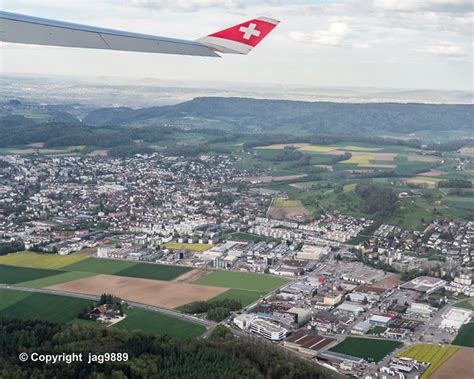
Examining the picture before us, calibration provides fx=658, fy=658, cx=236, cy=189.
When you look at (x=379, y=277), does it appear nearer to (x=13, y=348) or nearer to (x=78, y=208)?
(x=13, y=348)

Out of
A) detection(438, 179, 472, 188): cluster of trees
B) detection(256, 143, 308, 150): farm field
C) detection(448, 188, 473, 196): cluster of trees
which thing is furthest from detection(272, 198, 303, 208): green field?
detection(256, 143, 308, 150): farm field

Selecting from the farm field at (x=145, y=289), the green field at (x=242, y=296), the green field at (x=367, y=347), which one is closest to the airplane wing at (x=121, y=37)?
the green field at (x=367, y=347)

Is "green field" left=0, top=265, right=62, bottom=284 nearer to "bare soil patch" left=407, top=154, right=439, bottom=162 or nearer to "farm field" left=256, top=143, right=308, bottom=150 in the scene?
"bare soil patch" left=407, top=154, right=439, bottom=162

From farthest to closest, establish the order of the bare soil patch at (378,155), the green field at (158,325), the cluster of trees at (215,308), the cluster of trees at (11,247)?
the bare soil patch at (378,155), the cluster of trees at (11,247), the cluster of trees at (215,308), the green field at (158,325)

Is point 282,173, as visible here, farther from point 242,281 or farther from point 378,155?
point 242,281

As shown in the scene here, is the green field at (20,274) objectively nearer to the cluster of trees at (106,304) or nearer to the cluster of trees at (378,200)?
the cluster of trees at (106,304)
